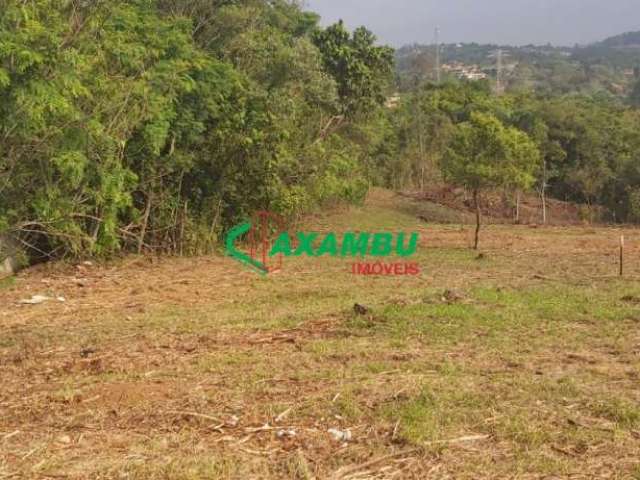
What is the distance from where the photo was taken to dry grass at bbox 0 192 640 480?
3527 millimetres

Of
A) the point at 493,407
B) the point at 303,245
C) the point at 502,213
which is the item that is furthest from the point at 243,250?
the point at 502,213

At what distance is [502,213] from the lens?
75.2 ft

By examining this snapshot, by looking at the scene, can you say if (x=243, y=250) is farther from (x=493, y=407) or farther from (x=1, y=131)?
(x=493, y=407)

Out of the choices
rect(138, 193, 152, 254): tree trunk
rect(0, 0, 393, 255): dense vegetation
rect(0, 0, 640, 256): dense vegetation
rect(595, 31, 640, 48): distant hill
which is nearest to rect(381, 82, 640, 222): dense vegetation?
rect(0, 0, 640, 256): dense vegetation

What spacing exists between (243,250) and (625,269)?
7.59 m

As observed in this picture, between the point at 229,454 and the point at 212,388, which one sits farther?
the point at 212,388

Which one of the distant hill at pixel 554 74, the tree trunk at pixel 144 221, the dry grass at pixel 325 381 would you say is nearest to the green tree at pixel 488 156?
the dry grass at pixel 325 381

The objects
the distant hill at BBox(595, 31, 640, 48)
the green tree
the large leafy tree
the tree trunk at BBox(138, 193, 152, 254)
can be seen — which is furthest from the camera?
the distant hill at BBox(595, 31, 640, 48)

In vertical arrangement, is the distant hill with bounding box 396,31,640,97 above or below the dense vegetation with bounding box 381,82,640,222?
above

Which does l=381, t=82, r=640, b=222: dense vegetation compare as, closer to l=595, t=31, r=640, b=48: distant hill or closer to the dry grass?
the dry grass

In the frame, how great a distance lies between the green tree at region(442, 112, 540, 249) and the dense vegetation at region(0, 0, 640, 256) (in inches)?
1.2

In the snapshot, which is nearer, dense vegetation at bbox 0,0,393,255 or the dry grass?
the dry grass

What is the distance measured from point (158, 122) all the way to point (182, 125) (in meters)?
1.02

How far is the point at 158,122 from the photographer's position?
10.7 meters
